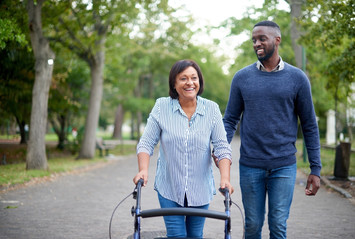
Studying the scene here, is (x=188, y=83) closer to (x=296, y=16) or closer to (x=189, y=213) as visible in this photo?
(x=189, y=213)

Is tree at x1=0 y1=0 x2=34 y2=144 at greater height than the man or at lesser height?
greater

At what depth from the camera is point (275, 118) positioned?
3.97 meters

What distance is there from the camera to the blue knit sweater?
3.96 m

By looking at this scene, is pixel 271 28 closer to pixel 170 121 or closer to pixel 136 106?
pixel 170 121

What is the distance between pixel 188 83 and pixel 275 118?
0.85m

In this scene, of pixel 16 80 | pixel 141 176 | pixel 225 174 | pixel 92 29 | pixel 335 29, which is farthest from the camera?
pixel 92 29

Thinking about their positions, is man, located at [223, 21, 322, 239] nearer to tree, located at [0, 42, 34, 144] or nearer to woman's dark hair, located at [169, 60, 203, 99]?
woman's dark hair, located at [169, 60, 203, 99]

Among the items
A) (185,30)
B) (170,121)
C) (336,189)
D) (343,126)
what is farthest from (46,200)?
(343,126)

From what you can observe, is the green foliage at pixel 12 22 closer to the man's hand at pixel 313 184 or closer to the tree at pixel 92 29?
the tree at pixel 92 29

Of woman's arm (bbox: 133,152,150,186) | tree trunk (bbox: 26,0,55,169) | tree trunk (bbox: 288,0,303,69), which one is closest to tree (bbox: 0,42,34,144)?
tree trunk (bbox: 26,0,55,169)

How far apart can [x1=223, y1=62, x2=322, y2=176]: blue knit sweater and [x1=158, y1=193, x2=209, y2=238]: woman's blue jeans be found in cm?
72

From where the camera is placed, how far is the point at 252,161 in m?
3.99

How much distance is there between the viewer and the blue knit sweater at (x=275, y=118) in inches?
156

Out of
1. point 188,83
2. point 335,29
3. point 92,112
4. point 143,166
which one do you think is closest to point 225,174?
point 143,166
